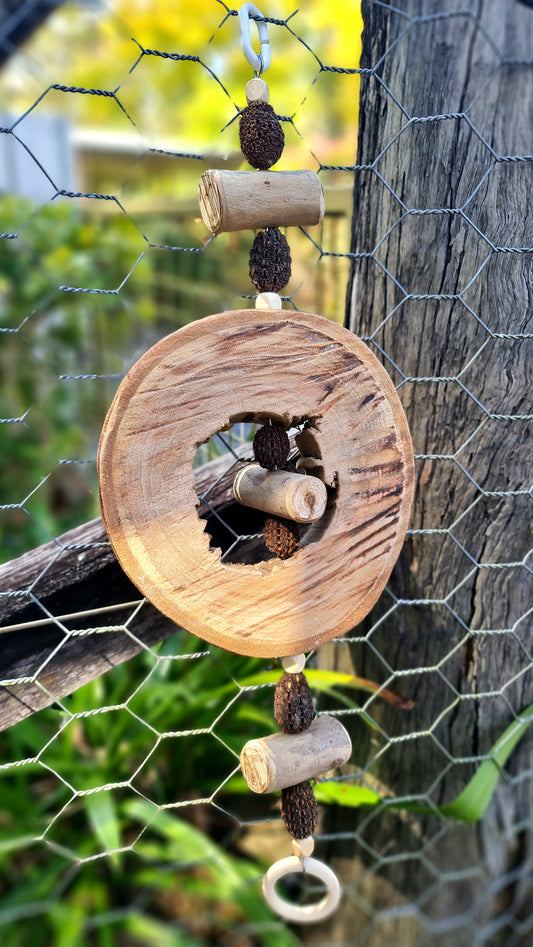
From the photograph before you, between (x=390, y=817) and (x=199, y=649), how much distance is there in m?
0.45

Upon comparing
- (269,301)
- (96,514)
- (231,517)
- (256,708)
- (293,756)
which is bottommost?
(96,514)

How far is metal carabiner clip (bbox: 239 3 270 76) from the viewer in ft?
1.82

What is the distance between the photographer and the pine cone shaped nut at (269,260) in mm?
585

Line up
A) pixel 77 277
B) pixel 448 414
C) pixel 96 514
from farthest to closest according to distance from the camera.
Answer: pixel 77 277, pixel 96 514, pixel 448 414

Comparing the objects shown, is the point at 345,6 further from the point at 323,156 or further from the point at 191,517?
the point at 191,517

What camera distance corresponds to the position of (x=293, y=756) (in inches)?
24.6

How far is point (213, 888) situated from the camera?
1.15 metres

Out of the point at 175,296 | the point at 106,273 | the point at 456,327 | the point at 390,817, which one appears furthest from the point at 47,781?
the point at 175,296

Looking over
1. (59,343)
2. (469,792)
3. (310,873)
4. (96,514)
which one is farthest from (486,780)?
(59,343)

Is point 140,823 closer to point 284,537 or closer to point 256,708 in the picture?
point 256,708

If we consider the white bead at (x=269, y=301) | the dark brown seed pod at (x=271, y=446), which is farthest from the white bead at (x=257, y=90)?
the dark brown seed pod at (x=271, y=446)

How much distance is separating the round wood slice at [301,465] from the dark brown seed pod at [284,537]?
1 cm

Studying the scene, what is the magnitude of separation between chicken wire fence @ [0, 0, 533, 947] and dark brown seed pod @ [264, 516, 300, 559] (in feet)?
0.38

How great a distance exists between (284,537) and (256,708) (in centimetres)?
57
